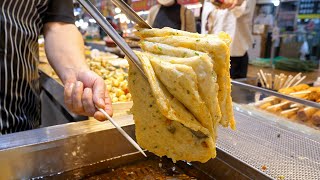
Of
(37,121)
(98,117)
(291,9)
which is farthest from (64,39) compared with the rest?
(291,9)

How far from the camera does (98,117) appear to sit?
3.75ft

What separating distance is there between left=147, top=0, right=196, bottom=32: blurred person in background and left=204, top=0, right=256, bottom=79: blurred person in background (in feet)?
1.04

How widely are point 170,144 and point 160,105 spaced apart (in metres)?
0.20

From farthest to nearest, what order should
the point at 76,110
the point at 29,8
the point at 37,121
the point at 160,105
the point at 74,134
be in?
1. the point at 37,121
2. the point at 29,8
3. the point at 74,134
4. the point at 76,110
5. the point at 160,105

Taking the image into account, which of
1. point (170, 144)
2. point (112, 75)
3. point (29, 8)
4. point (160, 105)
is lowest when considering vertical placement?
point (112, 75)

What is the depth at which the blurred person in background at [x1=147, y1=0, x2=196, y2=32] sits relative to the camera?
4953mm

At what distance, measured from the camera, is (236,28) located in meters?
4.70

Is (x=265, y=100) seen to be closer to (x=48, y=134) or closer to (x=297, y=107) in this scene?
(x=297, y=107)

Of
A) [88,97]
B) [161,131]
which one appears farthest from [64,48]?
[161,131]

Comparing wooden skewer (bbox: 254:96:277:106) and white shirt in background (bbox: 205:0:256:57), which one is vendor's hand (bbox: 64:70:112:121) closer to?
wooden skewer (bbox: 254:96:277:106)

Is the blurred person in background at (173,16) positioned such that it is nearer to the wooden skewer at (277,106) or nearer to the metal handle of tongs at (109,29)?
the wooden skewer at (277,106)

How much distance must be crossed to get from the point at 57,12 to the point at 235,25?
3.27 m

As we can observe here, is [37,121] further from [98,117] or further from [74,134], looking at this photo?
[98,117]

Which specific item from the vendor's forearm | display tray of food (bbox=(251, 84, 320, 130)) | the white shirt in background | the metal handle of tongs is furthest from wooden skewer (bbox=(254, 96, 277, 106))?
the white shirt in background
